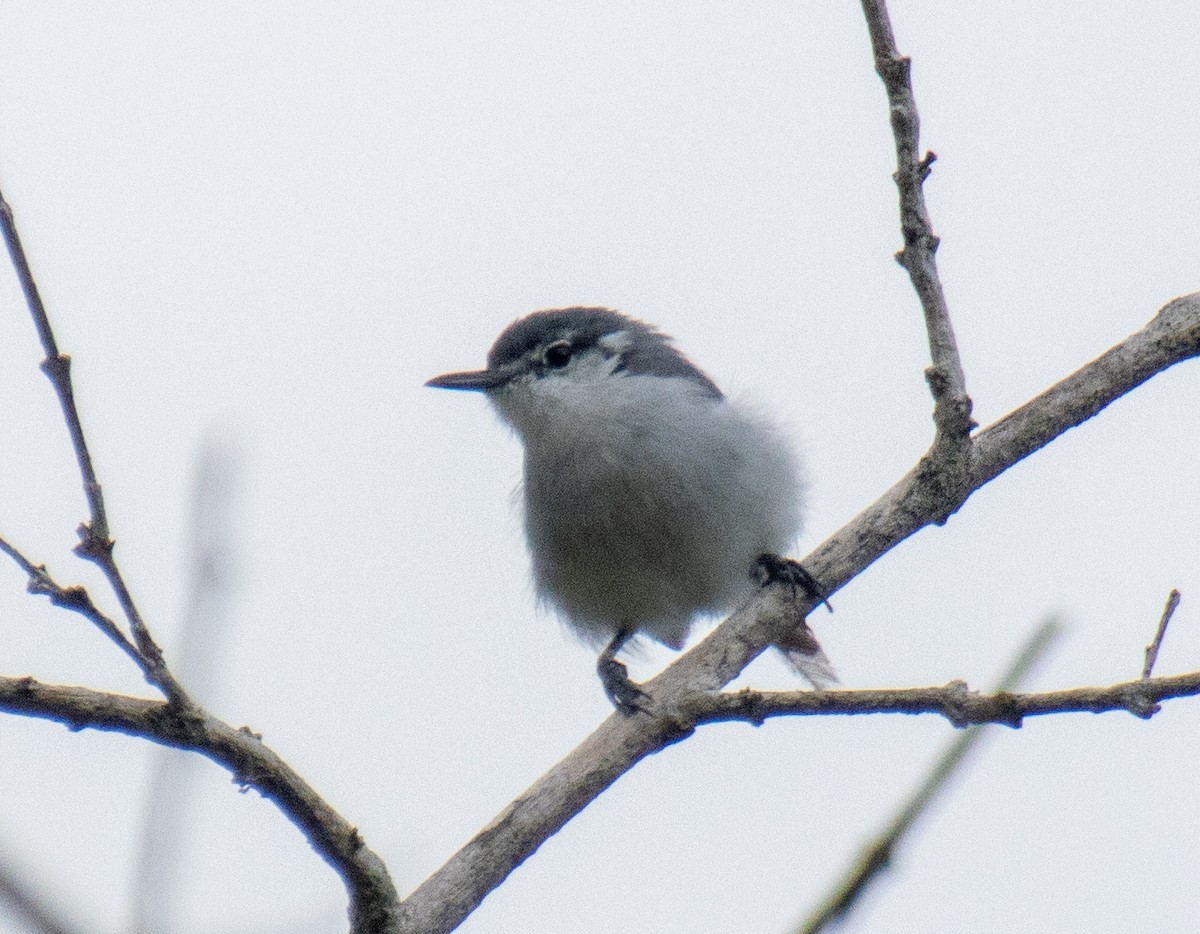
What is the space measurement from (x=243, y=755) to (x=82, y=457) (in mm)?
651

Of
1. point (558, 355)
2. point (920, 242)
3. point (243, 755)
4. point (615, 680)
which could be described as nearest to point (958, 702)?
point (243, 755)

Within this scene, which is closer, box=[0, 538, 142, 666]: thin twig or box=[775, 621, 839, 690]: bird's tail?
box=[0, 538, 142, 666]: thin twig

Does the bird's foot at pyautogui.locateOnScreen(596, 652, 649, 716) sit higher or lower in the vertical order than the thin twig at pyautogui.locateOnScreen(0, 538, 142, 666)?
lower

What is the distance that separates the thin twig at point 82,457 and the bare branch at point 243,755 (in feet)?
0.47

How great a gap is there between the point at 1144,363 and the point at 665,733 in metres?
1.69

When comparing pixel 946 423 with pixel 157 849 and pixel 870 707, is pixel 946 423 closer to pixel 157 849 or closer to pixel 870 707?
pixel 870 707

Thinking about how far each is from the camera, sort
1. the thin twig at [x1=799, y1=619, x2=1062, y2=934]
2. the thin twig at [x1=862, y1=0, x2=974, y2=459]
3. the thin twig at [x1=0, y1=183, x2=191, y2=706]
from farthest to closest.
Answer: the thin twig at [x1=862, y1=0, x2=974, y2=459] < the thin twig at [x1=0, y1=183, x2=191, y2=706] < the thin twig at [x1=799, y1=619, x2=1062, y2=934]

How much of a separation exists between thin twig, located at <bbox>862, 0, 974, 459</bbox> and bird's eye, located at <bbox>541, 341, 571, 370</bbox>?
9.53 feet

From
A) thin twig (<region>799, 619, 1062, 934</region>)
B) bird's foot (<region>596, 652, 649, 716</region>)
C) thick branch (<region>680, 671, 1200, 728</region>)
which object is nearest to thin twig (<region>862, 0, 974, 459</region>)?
thick branch (<region>680, 671, 1200, 728</region>)

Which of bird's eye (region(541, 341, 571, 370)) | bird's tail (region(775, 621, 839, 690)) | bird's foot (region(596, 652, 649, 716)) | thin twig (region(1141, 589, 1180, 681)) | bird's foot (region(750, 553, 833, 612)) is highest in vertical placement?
bird's eye (region(541, 341, 571, 370))

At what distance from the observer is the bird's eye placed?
6496mm

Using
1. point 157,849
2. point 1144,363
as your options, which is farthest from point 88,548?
point 1144,363

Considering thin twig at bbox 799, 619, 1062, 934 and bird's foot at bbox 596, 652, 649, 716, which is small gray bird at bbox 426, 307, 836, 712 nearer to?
bird's foot at bbox 596, 652, 649, 716

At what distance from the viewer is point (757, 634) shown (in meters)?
4.11
